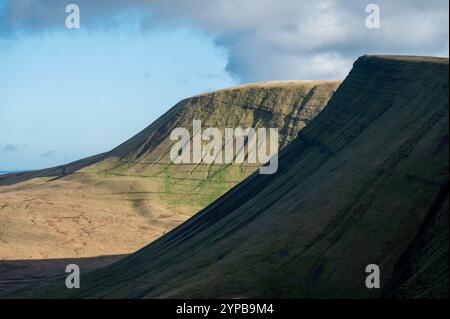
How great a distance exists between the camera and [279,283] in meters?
74.0

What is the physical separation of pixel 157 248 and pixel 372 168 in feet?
165

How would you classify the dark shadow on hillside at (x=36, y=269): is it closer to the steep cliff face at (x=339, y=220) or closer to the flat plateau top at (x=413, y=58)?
the steep cliff face at (x=339, y=220)

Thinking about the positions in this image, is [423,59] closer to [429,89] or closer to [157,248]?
[429,89]

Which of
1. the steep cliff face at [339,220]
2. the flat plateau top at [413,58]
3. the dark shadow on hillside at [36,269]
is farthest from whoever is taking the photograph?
the dark shadow on hillside at [36,269]

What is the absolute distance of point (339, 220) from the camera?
8262 centimetres

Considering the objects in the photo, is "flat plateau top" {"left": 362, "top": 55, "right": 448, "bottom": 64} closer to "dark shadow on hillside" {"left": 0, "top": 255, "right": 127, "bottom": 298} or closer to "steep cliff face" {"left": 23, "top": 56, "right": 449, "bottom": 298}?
"steep cliff face" {"left": 23, "top": 56, "right": 449, "bottom": 298}

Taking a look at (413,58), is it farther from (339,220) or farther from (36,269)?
(36,269)

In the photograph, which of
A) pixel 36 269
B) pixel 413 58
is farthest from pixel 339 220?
pixel 36 269

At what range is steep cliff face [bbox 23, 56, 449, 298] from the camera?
235ft

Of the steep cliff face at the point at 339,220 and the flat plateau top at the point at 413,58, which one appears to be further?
the flat plateau top at the point at 413,58

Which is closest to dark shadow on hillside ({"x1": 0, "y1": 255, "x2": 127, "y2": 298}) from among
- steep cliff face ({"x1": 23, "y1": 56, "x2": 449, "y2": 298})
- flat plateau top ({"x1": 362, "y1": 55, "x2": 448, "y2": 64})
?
steep cliff face ({"x1": 23, "y1": 56, "x2": 449, "y2": 298})

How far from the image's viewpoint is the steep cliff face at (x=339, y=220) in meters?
71.5

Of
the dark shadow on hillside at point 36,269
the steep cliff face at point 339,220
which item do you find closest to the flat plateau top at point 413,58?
the steep cliff face at point 339,220
